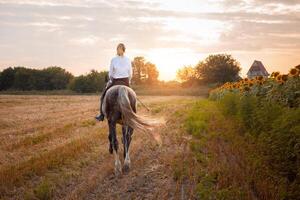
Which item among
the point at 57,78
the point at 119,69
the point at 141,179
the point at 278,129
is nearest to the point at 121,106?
the point at 119,69

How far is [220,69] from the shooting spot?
292 ft

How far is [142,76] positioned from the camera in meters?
110

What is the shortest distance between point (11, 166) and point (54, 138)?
16.0 ft

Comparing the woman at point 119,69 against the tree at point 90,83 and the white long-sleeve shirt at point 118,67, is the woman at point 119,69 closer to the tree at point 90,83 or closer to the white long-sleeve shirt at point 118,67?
the white long-sleeve shirt at point 118,67

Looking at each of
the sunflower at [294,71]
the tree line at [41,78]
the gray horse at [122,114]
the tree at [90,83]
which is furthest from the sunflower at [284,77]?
the tree line at [41,78]

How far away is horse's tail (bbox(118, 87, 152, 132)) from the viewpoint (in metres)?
9.95

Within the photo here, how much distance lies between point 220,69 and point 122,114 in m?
80.6

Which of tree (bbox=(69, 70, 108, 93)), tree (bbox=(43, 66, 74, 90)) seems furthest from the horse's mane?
tree (bbox=(43, 66, 74, 90))

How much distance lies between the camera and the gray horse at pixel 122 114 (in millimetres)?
9953

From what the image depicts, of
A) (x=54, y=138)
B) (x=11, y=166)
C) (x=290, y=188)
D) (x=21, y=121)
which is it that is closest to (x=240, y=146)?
(x=290, y=188)

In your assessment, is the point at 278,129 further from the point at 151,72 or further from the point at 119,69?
the point at 151,72

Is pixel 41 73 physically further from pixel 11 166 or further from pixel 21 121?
pixel 11 166

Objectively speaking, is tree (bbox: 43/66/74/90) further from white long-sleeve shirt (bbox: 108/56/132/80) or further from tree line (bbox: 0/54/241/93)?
white long-sleeve shirt (bbox: 108/56/132/80)

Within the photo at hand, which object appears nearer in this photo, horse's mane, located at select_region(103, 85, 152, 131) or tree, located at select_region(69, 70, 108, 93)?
horse's mane, located at select_region(103, 85, 152, 131)
